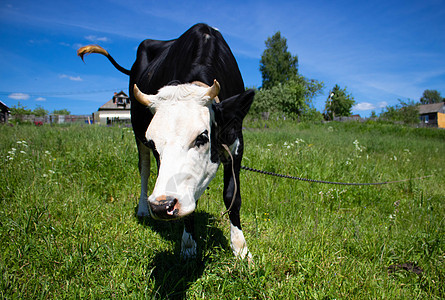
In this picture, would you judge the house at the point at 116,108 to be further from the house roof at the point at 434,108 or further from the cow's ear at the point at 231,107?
the house roof at the point at 434,108

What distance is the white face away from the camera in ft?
4.49

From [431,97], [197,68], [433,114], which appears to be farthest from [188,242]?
[431,97]

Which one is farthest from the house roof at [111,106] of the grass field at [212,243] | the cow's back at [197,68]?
the cow's back at [197,68]

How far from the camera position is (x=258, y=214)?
3.13m

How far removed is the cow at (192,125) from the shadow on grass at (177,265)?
12cm

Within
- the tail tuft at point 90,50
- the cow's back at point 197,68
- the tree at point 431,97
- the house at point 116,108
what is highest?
the tree at point 431,97

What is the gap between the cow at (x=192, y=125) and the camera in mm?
1424

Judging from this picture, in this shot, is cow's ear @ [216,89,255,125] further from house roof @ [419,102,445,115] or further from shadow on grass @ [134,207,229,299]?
house roof @ [419,102,445,115]

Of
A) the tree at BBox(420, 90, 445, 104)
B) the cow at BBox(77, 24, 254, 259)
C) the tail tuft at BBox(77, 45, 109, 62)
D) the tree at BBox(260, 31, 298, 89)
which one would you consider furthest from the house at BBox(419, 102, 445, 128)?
the tail tuft at BBox(77, 45, 109, 62)

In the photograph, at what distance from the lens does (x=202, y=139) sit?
5.28ft

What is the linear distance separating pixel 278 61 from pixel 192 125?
1844 inches

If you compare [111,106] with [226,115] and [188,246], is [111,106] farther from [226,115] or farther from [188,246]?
[226,115]

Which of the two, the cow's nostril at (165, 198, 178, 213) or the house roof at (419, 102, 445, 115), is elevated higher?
the house roof at (419, 102, 445, 115)

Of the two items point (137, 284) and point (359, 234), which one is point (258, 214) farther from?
point (137, 284)
